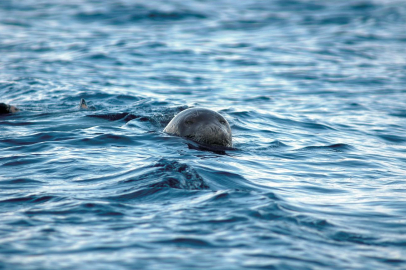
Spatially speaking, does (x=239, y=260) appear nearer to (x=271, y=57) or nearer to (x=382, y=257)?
(x=382, y=257)

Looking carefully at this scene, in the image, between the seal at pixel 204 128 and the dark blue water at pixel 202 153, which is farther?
the seal at pixel 204 128

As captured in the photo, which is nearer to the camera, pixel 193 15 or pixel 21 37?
pixel 21 37

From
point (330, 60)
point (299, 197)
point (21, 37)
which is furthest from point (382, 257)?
point (21, 37)

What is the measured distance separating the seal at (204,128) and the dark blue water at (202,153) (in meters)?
0.28

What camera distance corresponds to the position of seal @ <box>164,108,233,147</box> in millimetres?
9344

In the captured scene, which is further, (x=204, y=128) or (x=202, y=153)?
(x=204, y=128)

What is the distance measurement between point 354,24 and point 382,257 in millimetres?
21818

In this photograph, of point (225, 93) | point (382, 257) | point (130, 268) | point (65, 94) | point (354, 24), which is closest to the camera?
point (130, 268)

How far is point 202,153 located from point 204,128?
72cm

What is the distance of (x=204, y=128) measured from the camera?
9.36 m

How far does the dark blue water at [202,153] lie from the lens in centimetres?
547

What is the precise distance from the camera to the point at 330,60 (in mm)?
19750

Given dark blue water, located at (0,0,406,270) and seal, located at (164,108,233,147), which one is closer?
dark blue water, located at (0,0,406,270)

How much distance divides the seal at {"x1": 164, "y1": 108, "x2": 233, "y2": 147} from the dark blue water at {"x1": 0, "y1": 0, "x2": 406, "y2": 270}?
0.91 feet
